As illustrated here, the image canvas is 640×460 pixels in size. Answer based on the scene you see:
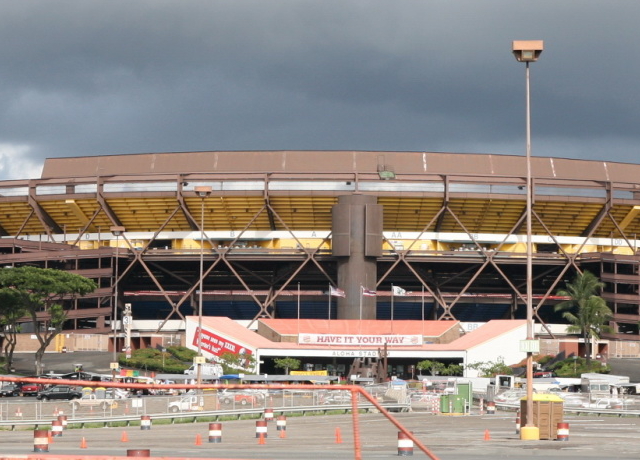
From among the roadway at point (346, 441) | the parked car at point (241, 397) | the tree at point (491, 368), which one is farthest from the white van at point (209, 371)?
the roadway at point (346, 441)

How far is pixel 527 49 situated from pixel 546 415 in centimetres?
1341

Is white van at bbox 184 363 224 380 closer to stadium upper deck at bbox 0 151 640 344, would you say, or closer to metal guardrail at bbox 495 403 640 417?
stadium upper deck at bbox 0 151 640 344

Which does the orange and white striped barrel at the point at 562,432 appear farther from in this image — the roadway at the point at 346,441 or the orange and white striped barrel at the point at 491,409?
the orange and white striped barrel at the point at 491,409

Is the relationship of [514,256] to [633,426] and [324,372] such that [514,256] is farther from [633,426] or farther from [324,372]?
[633,426]

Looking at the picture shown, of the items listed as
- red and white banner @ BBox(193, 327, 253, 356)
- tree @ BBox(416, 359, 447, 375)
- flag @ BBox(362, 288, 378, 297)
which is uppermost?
flag @ BBox(362, 288, 378, 297)

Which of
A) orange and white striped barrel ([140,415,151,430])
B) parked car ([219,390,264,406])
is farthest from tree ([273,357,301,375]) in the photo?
orange and white striped barrel ([140,415,151,430])

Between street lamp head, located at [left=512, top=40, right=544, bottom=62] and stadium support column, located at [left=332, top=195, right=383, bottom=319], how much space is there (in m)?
77.9

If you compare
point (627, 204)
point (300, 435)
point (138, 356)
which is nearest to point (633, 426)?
point (300, 435)

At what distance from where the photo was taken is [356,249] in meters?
123

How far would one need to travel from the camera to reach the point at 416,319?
435ft

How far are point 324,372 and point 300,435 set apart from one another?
60034 mm

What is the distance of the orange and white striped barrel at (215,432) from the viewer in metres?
39.2

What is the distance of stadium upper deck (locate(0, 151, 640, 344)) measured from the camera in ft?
403

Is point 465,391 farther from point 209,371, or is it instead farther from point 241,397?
point 209,371
